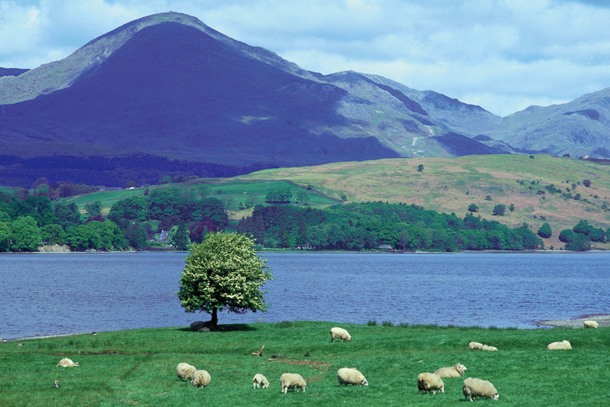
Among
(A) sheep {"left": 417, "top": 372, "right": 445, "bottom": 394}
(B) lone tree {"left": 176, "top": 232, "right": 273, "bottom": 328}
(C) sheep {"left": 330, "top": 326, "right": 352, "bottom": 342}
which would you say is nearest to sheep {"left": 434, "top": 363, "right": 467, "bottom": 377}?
(A) sheep {"left": 417, "top": 372, "right": 445, "bottom": 394}

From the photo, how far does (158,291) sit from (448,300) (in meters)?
52.2

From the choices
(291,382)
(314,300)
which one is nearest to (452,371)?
(291,382)

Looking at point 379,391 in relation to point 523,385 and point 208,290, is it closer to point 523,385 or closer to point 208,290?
point 523,385

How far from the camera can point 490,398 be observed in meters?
35.7

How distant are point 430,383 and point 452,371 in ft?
16.0

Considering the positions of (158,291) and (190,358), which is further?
(158,291)

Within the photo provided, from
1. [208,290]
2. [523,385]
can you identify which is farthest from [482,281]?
[523,385]

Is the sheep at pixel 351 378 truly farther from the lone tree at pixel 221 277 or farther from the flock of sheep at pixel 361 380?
the lone tree at pixel 221 277

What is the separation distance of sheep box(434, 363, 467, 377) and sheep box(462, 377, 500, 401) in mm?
6124

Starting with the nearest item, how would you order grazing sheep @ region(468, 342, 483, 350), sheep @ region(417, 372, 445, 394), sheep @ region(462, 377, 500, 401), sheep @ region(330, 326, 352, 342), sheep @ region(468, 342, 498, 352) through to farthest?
1. sheep @ region(462, 377, 500, 401)
2. sheep @ region(417, 372, 445, 394)
3. sheep @ region(468, 342, 498, 352)
4. grazing sheep @ region(468, 342, 483, 350)
5. sheep @ region(330, 326, 352, 342)

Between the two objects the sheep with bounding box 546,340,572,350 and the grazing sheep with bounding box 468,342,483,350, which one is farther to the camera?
the grazing sheep with bounding box 468,342,483,350

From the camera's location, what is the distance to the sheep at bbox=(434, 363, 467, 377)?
42.2 meters

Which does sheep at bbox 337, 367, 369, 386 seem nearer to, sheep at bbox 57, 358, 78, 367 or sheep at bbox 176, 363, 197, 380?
sheep at bbox 176, 363, 197, 380

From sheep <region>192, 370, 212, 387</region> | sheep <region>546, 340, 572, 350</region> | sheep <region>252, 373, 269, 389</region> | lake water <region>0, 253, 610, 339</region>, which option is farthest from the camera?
lake water <region>0, 253, 610, 339</region>
